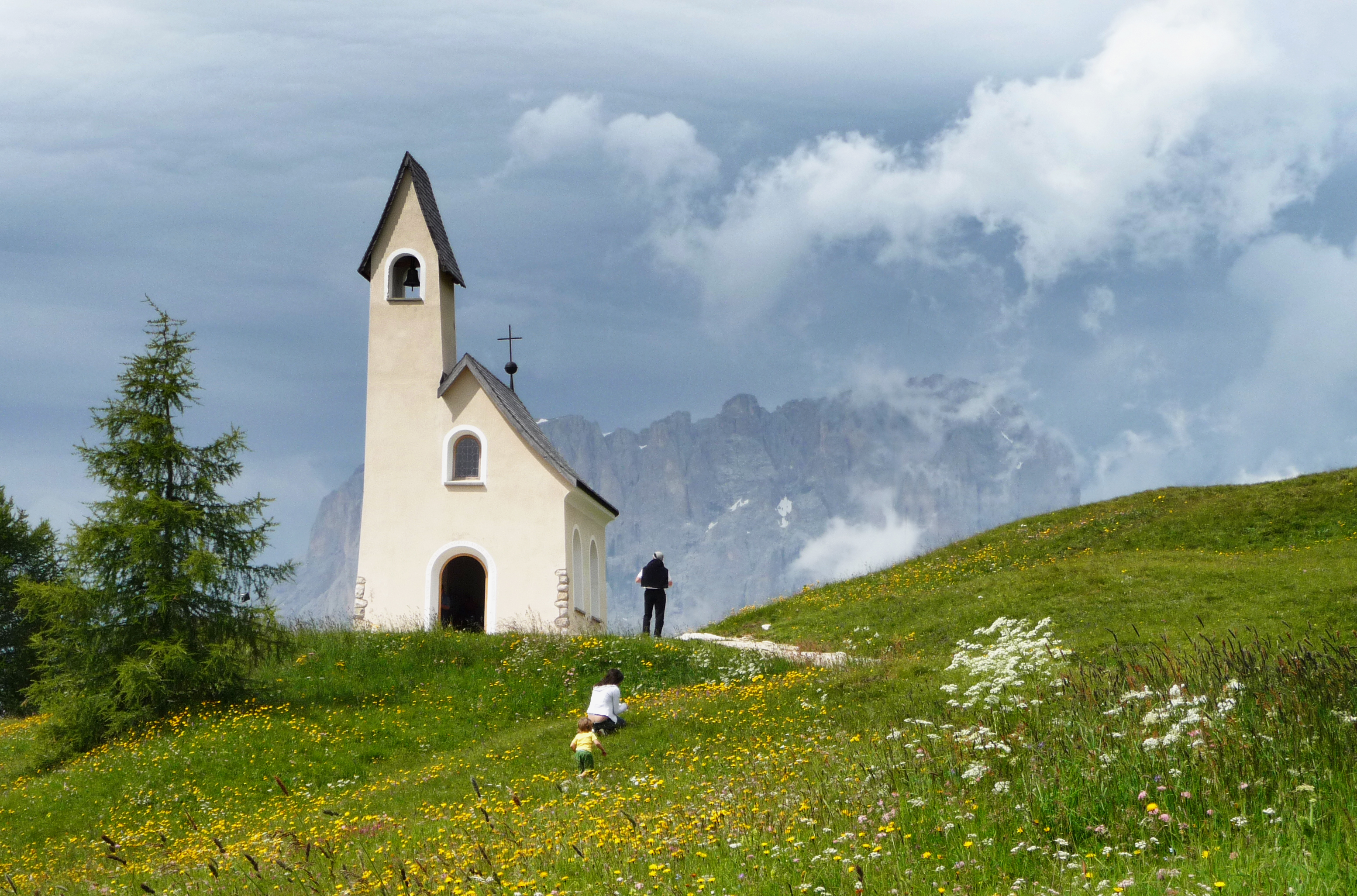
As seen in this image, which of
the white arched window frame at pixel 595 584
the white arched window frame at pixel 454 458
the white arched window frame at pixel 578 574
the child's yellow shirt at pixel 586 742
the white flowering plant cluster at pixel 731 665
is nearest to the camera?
the child's yellow shirt at pixel 586 742

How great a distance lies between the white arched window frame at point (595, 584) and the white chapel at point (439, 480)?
1.17m

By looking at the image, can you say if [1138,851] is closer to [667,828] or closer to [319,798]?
[667,828]

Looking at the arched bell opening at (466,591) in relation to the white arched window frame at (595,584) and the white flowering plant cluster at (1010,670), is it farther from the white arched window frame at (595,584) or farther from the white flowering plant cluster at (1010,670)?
the white flowering plant cluster at (1010,670)

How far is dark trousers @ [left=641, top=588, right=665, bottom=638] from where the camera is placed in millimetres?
29891

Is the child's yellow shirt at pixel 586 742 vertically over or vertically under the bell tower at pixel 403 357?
under

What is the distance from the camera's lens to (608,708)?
57.4 ft

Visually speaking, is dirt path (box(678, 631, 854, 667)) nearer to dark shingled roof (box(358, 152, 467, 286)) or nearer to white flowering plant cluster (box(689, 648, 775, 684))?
white flowering plant cluster (box(689, 648, 775, 684))

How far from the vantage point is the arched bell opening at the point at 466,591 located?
3672 cm

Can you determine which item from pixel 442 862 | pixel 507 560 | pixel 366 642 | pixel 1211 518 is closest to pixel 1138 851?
pixel 442 862

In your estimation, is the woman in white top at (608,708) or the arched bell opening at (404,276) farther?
the arched bell opening at (404,276)

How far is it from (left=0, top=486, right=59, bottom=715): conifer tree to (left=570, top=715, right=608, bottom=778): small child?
35.9m

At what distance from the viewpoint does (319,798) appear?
16359mm

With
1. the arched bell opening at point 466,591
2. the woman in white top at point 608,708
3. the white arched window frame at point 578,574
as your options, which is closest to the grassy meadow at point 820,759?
the woman in white top at point 608,708

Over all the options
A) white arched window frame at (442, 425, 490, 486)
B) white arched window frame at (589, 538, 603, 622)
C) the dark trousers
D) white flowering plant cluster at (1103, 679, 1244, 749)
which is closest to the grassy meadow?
white flowering plant cluster at (1103, 679, 1244, 749)
